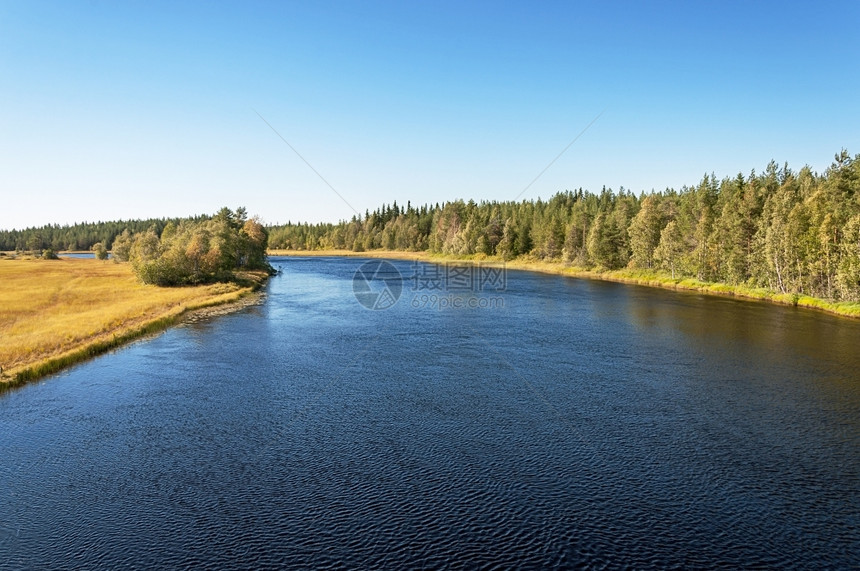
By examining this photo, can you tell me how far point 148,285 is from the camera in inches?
3071

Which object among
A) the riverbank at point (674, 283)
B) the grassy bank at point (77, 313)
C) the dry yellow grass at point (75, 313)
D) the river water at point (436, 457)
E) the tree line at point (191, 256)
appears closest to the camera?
the river water at point (436, 457)

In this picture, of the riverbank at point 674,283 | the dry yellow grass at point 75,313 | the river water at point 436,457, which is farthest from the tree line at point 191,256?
the riverbank at point 674,283

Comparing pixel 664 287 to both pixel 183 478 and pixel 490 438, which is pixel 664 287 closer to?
pixel 490 438

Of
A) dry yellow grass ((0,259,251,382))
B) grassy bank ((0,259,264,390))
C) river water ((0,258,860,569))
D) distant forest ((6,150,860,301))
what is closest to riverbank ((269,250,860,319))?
distant forest ((6,150,860,301))

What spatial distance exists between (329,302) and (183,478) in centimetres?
4840

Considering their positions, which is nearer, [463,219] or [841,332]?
[841,332]

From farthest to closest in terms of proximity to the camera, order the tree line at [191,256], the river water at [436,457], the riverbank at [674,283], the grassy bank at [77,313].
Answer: the tree line at [191,256]
the riverbank at [674,283]
the grassy bank at [77,313]
the river water at [436,457]

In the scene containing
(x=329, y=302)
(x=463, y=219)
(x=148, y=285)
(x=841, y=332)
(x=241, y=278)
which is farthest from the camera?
(x=463, y=219)

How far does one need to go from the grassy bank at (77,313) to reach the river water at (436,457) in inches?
93.3

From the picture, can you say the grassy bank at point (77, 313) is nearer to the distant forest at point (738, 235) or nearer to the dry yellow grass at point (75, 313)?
the dry yellow grass at point (75, 313)

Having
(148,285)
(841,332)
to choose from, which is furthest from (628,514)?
(148,285)

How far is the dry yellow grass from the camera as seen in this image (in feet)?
Answer: 111

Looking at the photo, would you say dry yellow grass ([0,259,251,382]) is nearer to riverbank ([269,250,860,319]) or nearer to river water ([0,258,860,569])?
river water ([0,258,860,569])

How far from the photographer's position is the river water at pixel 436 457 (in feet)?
48.4
